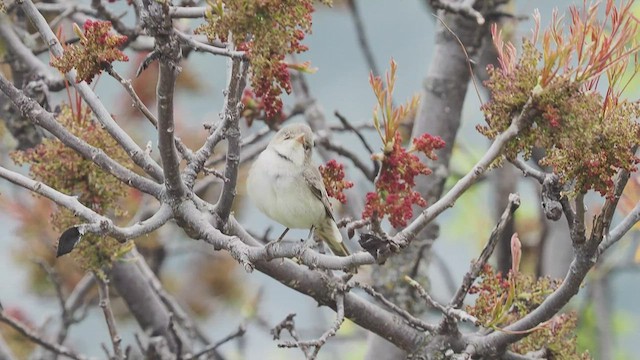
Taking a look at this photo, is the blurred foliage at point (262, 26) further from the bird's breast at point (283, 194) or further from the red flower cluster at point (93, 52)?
the bird's breast at point (283, 194)

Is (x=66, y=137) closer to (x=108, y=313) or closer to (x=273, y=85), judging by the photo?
(x=273, y=85)

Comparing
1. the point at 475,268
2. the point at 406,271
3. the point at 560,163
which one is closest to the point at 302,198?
the point at 475,268

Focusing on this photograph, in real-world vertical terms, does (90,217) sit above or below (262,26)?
below

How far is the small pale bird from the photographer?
1938mm

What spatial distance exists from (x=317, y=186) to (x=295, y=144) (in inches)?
5.6

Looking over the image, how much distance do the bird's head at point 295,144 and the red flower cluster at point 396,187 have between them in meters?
0.58

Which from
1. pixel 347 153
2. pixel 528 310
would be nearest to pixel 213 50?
pixel 528 310

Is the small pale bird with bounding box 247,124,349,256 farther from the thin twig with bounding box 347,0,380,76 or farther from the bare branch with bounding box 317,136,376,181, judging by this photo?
the thin twig with bounding box 347,0,380,76

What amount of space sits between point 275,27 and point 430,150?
0.99 feet

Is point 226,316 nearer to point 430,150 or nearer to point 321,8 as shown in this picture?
point 321,8

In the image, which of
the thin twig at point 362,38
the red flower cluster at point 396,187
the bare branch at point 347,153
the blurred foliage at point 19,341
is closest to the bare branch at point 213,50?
the red flower cluster at point 396,187

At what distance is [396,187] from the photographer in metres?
1.42

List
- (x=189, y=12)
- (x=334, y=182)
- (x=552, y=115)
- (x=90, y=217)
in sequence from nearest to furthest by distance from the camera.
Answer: (x=552, y=115)
(x=189, y=12)
(x=90, y=217)
(x=334, y=182)

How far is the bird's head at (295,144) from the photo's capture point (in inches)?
79.2
